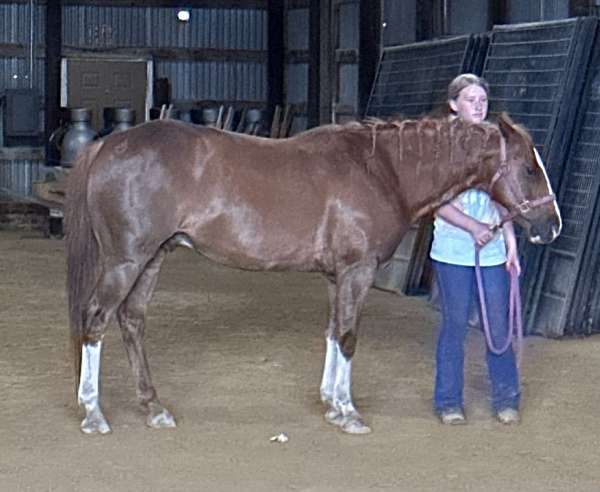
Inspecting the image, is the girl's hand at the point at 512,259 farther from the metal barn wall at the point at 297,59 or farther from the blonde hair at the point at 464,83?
the metal barn wall at the point at 297,59

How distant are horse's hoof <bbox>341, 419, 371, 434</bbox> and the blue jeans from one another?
0.43m

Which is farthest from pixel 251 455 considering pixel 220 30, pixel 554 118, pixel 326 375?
pixel 220 30

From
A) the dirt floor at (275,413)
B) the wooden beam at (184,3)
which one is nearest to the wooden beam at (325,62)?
the wooden beam at (184,3)

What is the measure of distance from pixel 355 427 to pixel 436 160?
1.26 m

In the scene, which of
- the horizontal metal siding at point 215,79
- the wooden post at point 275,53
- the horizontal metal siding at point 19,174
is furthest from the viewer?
the horizontal metal siding at point 215,79

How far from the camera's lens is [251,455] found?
18.5ft

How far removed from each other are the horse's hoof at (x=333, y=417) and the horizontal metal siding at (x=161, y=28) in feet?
45.1

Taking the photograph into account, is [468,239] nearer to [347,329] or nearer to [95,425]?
[347,329]

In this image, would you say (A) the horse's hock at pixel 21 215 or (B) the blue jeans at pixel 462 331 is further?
(A) the horse's hock at pixel 21 215

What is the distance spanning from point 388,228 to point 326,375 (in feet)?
2.60

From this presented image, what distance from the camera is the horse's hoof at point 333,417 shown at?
6133mm

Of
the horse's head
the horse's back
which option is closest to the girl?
the horse's head

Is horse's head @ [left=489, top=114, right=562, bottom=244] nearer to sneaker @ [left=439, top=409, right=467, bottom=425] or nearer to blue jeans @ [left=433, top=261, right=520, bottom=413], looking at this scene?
blue jeans @ [left=433, top=261, right=520, bottom=413]

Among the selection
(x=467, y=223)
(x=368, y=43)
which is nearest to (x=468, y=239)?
(x=467, y=223)
